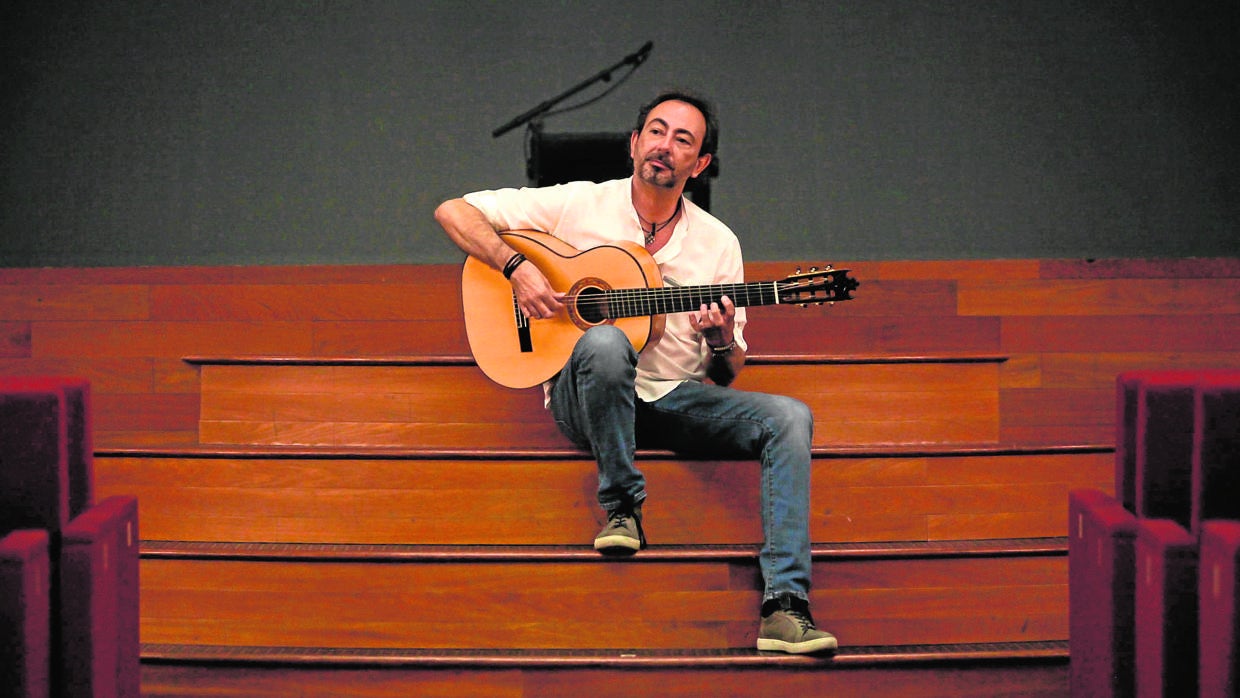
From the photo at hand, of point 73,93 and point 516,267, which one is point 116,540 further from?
point 73,93

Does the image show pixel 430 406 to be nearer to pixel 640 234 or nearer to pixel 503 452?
pixel 503 452

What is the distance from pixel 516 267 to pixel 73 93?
220cm

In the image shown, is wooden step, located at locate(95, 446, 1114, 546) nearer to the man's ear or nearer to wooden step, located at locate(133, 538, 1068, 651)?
wooden step, located at locate(133, 538, 1068, 651)

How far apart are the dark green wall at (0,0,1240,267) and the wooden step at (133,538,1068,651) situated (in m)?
1.58

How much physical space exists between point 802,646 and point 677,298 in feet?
2.18

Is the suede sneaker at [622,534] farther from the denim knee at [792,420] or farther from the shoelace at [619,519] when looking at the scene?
the denim knee at [792,420]

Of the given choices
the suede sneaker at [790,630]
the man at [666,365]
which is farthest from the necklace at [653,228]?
the suede sneaker at [790,630]

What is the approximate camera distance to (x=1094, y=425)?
2518 mm

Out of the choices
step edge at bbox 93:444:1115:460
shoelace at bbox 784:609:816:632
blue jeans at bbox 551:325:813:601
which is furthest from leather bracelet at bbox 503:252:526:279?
shoelace at bbox 784:609:816:632

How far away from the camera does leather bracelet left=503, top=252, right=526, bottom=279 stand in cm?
188

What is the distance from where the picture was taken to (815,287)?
1.79 m

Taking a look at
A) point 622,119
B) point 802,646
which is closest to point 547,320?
point 802,646

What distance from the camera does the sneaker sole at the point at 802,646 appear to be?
5.28 feet

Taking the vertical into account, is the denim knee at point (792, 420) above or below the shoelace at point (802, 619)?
above
